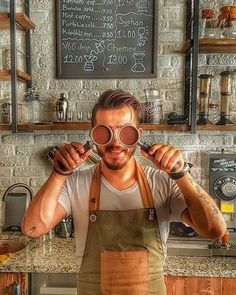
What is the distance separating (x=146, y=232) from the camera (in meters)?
1.20

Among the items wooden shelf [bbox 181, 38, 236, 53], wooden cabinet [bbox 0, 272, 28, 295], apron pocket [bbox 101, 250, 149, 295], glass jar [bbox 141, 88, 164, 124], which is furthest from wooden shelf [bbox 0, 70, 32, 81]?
apron pocket [bbox 101, 250, 149, 295]

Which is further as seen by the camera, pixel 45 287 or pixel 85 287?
pixel 45 287

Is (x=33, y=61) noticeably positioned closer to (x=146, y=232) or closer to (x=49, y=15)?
(x=49, y=15)

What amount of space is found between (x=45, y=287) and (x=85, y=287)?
0.73 metres

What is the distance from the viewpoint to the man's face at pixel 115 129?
1190mm

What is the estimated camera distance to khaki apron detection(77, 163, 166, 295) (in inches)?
45.8

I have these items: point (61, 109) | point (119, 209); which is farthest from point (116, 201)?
point (61, 109)

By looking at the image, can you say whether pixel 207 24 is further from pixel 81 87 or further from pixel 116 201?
pixel 116 201

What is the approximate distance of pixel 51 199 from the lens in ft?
3.76

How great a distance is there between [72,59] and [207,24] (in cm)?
86

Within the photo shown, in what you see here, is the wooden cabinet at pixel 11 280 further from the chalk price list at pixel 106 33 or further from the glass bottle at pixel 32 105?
the chalk price list at pixel 106 33

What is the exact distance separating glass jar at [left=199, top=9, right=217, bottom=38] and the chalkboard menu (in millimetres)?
320

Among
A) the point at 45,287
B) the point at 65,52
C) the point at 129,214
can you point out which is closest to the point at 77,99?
the point at 65,52

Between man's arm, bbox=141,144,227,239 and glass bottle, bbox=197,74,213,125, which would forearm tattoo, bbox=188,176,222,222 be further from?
glass bottle, bbox=197,74,213,125
